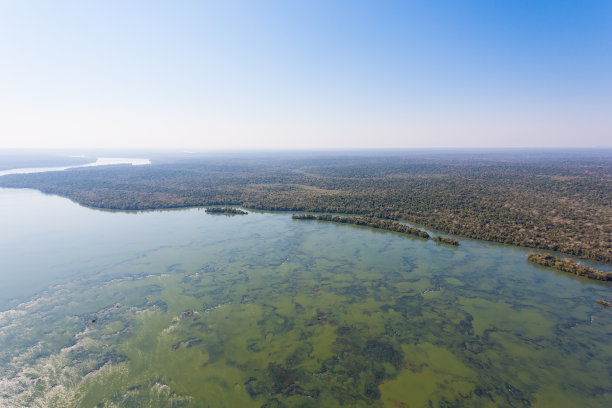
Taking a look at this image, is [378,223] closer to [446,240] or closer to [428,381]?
[446,240]

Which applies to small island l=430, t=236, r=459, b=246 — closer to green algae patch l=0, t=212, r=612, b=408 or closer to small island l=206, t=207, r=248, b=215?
green algae patch l=0, t=212, r=612, b=408

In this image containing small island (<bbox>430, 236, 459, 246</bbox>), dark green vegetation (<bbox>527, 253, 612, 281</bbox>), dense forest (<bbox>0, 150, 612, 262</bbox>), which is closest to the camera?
dark green vegetation (<bbox>527, 253, 612, 281</bbox>)

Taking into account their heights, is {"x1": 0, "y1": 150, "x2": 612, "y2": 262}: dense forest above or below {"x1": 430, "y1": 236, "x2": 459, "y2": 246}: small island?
above

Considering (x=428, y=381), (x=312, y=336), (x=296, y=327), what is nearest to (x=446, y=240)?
(x=428, y=381)

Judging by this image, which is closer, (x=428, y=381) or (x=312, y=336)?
(x=428, y=381)

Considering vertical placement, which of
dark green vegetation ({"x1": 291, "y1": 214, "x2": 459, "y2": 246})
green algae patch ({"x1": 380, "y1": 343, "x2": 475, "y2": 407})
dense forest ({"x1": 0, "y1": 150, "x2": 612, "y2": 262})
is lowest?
green algae patch ({"x1": 380, "y1": 343, "x2": 475, "y2": 407})

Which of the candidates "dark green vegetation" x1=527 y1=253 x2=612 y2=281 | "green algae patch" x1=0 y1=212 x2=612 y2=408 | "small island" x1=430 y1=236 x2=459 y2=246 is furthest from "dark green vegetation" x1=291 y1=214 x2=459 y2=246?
"dark green vegetation" x1=527 y1=253 x2=612 y2=281

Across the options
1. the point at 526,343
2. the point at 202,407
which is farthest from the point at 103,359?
the point at 526,343
